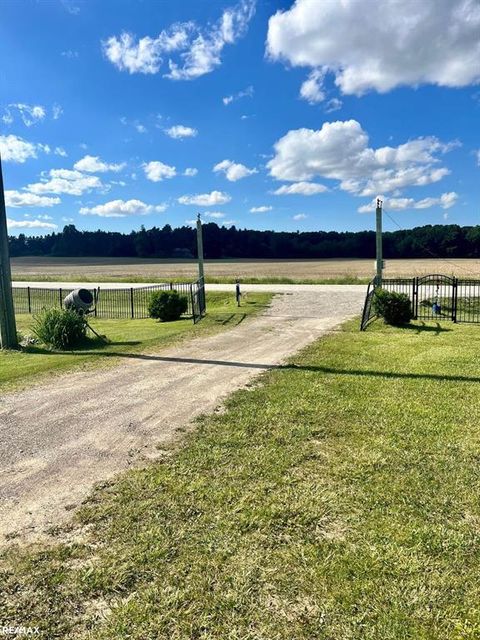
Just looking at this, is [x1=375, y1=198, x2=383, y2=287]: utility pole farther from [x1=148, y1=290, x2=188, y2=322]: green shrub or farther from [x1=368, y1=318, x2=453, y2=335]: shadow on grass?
[x1=148, y1=290, x2=188, y2=322]: green shrub

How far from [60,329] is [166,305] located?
247 inches

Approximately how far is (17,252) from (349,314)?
120581 mm

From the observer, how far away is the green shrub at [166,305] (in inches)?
685

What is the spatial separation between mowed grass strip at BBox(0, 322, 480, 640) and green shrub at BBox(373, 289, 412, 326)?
871 cm

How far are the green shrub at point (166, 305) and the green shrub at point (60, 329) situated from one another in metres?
5.70

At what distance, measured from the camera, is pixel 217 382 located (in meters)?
7.50

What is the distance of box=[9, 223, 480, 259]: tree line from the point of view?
75375 mm

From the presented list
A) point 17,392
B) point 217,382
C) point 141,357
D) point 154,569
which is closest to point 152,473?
point 154,569

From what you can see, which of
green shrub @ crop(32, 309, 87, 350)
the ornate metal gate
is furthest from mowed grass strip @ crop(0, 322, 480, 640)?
the ornate metal gate

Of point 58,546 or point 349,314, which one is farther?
point 349,314

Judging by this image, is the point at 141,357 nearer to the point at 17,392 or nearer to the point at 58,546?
the point at 17,392

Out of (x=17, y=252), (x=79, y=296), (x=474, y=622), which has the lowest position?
(x=474, y=622)

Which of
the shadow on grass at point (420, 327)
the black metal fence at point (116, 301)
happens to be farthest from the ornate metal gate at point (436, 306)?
the black metal fence at point (116, 301)

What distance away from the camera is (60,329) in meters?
11.4
